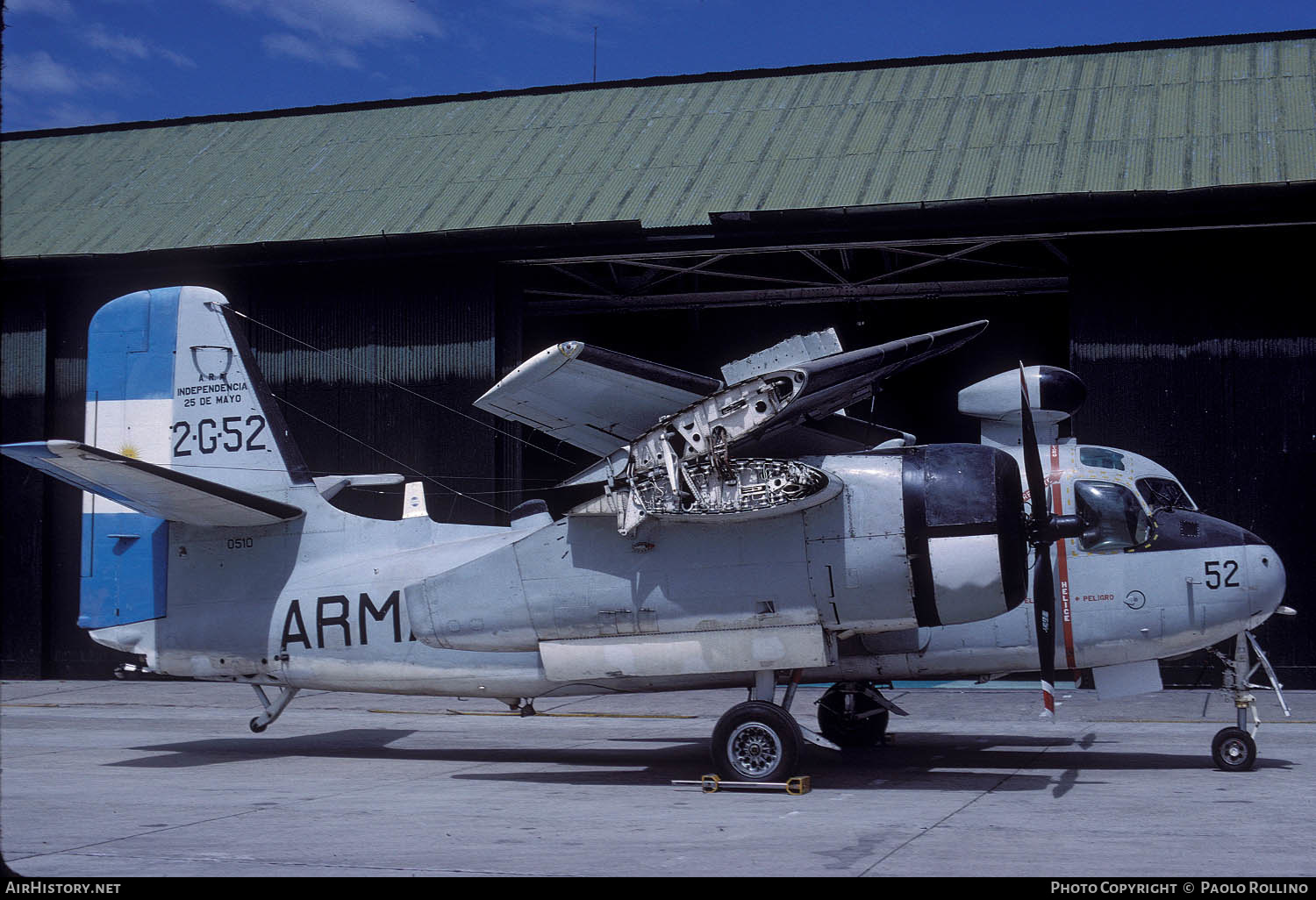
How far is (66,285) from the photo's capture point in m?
25.4

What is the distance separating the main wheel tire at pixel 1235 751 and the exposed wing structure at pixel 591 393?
670 cm

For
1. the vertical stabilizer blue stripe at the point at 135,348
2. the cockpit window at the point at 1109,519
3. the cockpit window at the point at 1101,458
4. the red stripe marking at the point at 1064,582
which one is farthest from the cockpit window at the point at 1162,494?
the vertical stabilizer blue stripe at the point at 135,348

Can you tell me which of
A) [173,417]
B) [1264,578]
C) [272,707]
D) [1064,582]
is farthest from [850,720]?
[173,417]

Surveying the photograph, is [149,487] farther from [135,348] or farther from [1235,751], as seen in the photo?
[1235,751]

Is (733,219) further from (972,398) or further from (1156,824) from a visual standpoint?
(1156,824)

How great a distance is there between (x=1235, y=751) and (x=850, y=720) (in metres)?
4.33

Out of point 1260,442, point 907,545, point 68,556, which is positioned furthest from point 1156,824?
point 68,556

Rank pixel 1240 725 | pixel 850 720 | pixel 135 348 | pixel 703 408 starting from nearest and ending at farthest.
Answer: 1. pixel 703 408
2. pixel 1240 725
3. pixel 850 720
4. pixel 135 348

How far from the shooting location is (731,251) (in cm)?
2172

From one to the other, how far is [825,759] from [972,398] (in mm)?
4637

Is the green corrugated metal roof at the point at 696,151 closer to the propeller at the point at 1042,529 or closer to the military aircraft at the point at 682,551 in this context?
the military aircraft at the point at 682,551

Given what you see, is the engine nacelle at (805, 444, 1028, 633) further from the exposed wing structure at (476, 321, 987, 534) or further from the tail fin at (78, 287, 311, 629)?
the tail fin at (78, 287, 311, 629)

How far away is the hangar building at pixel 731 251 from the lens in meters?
20.2

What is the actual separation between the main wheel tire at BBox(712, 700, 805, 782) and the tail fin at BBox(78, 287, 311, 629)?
21.0 feet
